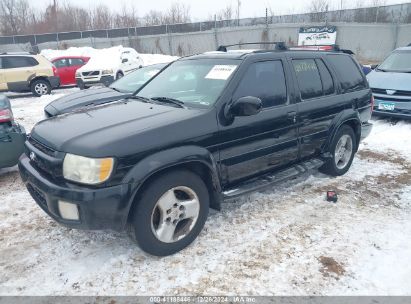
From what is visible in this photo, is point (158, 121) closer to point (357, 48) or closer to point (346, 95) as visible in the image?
point (346, 95)

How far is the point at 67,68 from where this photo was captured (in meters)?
15.3

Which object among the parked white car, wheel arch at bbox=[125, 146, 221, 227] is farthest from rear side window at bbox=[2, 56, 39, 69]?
wheel arch at bbox=[125, 146, 221, 227]

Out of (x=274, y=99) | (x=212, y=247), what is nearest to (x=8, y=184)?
(x=212, y=247)

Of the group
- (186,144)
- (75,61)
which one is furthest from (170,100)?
(75,61)

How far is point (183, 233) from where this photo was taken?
3293 mm

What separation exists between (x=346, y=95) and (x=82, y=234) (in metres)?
3.88

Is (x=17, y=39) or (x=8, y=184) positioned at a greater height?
(x=17, y=39)

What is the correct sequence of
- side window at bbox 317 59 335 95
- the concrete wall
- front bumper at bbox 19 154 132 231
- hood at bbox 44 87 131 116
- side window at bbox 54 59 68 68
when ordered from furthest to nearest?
the concrete wall
side window at bbox 54 59 68 68
hood at bbox 44 87 131 116
side window at bbox 317 59 335 95
front bumper at bbox 19 154 132 231

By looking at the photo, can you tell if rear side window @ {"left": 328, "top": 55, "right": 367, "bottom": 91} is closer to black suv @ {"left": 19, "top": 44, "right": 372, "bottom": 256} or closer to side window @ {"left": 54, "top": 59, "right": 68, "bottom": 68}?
black suv @ {"left": 19, "top": 44, "right": 372, "bottom": 256}

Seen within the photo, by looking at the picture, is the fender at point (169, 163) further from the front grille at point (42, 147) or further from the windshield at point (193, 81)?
the front grille at point (42, 147)

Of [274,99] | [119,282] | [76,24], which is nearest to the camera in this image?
[119,282]

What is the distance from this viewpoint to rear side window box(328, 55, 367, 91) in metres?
4.84

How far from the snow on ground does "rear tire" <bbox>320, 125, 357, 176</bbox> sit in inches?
18.0

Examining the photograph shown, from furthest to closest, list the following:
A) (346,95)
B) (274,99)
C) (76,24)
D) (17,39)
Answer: (76,24)
(17,39)
(346,95)
(274,99)
